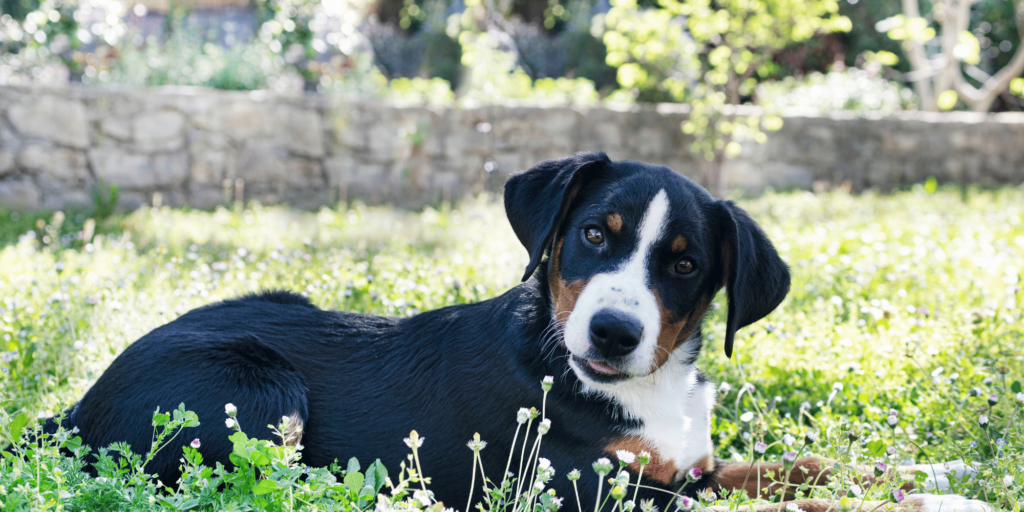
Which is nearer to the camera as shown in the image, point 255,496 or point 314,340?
point 255,496

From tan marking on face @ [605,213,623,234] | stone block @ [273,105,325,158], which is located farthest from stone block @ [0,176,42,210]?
tan marking on face @ [605,213,623,234]

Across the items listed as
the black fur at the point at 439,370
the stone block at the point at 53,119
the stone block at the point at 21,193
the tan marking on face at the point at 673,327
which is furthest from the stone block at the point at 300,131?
the tan marking on face at the point at 673,327

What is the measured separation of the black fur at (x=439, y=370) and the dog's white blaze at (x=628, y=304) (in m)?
0.11

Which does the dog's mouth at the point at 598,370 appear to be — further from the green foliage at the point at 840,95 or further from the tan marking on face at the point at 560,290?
the green foliage at the point at 840,95

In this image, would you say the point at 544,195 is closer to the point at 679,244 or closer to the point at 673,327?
the point at 679,244

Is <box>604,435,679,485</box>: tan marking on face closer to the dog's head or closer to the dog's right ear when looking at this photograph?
the dog's head

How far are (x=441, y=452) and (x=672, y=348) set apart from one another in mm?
835

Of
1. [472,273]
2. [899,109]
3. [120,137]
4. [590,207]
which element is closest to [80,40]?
[120,137]

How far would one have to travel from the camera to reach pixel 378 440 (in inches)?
96.0

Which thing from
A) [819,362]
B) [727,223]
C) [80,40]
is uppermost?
[80,40]

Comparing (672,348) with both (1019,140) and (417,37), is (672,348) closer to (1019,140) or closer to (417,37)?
(1019,140)

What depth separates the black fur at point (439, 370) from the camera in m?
2.33

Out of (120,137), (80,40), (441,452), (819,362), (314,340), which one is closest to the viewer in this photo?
(441,452)

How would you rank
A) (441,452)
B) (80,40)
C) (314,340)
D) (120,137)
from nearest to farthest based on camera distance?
(441,452) < (314,340) < (120,137) < (80,40)
